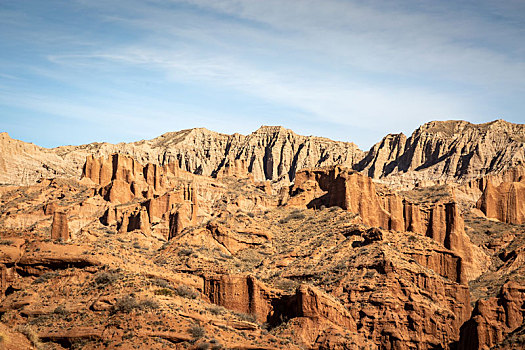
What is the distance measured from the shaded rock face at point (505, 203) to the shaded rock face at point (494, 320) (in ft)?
234

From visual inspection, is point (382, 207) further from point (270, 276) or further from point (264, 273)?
point (270, 276)

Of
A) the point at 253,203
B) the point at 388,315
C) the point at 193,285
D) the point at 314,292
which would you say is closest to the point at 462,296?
the point at 388,315

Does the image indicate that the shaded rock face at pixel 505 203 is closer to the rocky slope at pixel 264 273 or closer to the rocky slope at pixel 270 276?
the rocky slope at pixel 264 273

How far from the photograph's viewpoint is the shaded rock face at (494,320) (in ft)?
188

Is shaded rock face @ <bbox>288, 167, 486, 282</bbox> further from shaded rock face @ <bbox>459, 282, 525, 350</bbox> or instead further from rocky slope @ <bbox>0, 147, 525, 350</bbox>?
shaded rock face @ <bbox>459, 282, 525, 350</bbox>

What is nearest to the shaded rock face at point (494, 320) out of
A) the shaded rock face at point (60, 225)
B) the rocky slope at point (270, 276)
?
the rocky slope at point (270, 276)

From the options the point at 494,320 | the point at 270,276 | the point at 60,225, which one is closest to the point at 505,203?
the point at 270,276

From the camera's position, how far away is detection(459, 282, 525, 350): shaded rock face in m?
57.3

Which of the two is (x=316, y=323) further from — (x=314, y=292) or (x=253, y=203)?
(x=253, y=203)

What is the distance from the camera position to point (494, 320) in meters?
58.5

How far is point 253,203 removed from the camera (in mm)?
130000

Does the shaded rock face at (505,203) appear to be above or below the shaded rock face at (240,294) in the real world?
above

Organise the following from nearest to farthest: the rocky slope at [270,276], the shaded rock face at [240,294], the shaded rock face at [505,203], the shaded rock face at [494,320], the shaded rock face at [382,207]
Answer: the rocky slope at [270,276], the shaded rock face at [494,320], the shaded rock face at [240,294], the shaded rock face at [382,207], the shaded rock face at [505,203]

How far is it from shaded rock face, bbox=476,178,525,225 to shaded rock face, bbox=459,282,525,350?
71.4 m
